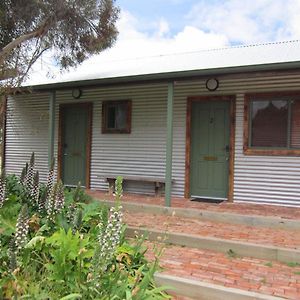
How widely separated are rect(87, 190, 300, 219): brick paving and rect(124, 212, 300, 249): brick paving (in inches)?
24.1

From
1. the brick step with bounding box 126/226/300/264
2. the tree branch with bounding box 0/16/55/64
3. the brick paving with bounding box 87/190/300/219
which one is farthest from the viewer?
the tree branch with bounding box 0/16/55/64

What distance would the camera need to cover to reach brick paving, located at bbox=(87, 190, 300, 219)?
6.62 metres

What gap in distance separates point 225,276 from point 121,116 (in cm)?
605

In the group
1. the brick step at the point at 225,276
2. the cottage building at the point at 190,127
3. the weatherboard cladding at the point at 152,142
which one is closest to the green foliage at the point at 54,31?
the cottage building at the point at 190,127

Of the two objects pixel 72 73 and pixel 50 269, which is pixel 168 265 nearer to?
pixel 50 269

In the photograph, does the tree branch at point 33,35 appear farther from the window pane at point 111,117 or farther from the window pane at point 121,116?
the window pane at point 121,116

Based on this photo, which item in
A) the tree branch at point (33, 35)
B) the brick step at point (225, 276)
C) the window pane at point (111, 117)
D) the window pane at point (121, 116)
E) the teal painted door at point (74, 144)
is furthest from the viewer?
the teal painted door at point (74, 144)

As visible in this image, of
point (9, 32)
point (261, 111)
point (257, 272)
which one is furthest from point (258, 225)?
point (9, 32)

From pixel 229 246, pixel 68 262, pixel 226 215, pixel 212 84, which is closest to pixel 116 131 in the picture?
pixel 212 84

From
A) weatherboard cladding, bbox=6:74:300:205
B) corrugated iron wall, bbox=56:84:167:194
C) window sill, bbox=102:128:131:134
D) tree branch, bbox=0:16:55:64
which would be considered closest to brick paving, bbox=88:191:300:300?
weatherboard cladding, bbox=6:74:300:205

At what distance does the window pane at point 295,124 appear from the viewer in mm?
7384

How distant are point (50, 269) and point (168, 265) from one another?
1558mm

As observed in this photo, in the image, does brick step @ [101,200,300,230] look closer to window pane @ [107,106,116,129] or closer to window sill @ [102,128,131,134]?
window sill @ [102,128,131,134]

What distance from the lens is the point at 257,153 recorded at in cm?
777
